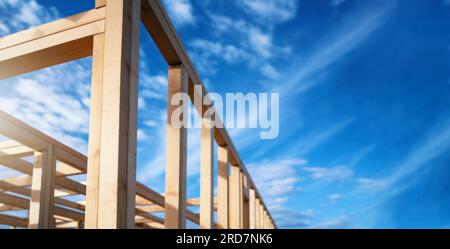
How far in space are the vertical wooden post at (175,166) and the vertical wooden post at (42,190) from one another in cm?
604

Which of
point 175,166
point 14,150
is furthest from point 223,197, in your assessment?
point 14,150

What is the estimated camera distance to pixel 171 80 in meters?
7.24

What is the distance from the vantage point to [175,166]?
6852 millimetres

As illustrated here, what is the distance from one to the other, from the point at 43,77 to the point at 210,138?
3634 millimetres

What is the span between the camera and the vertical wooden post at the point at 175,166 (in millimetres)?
6699

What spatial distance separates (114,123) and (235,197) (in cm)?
905

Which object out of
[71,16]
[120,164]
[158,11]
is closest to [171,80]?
[158,11]

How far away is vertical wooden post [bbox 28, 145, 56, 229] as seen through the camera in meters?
11.3

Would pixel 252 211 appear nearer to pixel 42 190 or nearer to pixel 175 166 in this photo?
pixel 42 190

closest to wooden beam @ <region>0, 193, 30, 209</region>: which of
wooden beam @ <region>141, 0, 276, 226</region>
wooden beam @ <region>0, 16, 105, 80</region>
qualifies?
wooden beam @ <region>141, 0, 276, 226</region>

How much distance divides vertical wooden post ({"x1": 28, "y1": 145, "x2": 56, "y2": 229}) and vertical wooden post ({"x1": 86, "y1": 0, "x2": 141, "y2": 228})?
299 inches

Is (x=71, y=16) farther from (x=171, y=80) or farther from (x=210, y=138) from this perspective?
(x=210, y=138)
